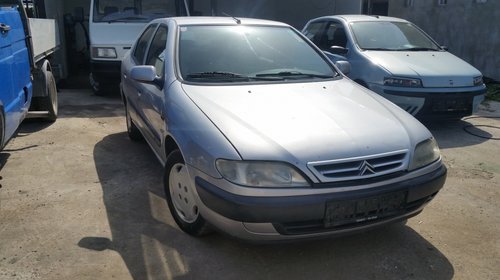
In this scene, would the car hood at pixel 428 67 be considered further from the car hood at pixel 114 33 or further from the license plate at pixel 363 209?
the car hood at pixel 114 33

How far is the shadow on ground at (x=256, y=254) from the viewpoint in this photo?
9.17ft

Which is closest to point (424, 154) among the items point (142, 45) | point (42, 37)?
point (142, 45)

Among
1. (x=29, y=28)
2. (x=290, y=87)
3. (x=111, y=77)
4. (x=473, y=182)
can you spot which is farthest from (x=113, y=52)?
(x=473, y=182)

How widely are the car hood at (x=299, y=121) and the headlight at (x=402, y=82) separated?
2.64m

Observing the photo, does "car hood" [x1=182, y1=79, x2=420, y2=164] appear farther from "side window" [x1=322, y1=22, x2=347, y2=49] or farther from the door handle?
"side window" [x1=322, y1=22, x2=347, y2=49]

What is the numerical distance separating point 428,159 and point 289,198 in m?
1.10

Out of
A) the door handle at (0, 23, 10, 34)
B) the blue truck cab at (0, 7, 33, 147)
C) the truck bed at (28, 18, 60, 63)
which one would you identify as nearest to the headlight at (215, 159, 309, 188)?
the blue truck cab at (0, 7, 33, 147)

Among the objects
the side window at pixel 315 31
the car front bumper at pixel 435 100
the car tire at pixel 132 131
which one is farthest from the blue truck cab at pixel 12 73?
the side window at pixel 315 31

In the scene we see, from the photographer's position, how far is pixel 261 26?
13.9ft

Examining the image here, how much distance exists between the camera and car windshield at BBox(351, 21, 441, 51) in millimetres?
6879

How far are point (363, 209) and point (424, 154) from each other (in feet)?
2.16

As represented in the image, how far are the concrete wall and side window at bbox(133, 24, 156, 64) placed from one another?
29.4ft

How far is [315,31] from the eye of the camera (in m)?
8.08

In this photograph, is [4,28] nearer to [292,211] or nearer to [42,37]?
[42,37]
